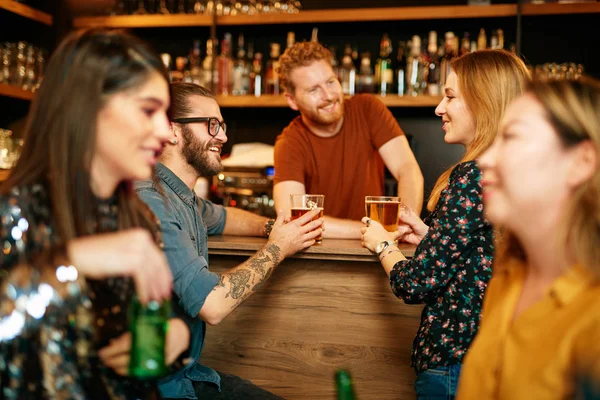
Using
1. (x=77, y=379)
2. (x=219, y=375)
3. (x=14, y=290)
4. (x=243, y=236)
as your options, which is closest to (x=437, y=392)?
(x=219, y=375)

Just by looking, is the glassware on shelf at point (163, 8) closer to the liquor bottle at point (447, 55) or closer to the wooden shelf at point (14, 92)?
the wooden shelf at point (14, 92)

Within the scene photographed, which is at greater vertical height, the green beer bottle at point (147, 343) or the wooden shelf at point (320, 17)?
the wooden shelf at point (320, 17)

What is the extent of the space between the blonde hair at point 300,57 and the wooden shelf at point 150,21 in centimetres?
118

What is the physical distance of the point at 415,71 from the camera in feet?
12.8

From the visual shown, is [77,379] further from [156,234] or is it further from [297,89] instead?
[297,89]

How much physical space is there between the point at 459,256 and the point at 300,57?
170cm

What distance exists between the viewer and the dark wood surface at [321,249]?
2.21 meters

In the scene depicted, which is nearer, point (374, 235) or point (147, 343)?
point (147, 343)

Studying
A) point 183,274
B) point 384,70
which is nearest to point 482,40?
point 384,70

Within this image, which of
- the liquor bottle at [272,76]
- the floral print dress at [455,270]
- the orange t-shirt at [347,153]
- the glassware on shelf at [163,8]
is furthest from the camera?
the glassware on shelf at [163,8]

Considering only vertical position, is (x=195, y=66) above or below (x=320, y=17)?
below

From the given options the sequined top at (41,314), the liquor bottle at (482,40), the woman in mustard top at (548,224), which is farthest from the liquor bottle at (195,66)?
the woman in mustard top at (548,224)

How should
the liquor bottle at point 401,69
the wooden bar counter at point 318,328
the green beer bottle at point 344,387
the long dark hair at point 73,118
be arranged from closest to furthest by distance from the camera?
the green beer bottle at point 344,387 < the long dark hair at point 73,118 < the wooden bar counter at point 318,328 < the liquor bottle at point 401,69

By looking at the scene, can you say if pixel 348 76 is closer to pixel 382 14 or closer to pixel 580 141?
pixel 382 14
